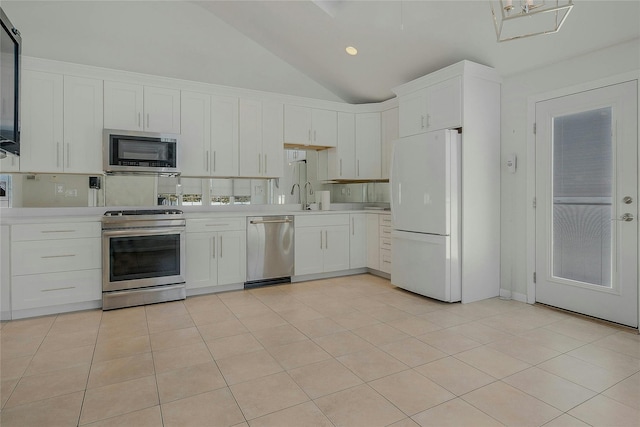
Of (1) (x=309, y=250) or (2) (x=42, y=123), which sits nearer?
(2) (x=42, y=123)

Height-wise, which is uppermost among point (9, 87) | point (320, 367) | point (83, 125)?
point (83, 125)

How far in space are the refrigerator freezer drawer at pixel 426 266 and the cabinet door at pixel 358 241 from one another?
77 cm

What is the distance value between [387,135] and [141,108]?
10.2ft

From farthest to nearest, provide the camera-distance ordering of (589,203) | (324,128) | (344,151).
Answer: (344,151) → (324,128) → (589,203)

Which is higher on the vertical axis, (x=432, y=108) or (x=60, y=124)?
(x=432, y=108)

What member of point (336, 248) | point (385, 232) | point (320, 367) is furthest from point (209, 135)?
point (320, 367)

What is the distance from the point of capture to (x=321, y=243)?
4.69 m

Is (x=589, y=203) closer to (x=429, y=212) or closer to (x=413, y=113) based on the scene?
(x=429, y=212)

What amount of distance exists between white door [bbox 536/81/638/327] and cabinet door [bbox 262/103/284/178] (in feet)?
9.55

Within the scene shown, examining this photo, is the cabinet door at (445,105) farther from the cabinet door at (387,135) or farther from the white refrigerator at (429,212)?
the cabinet door at (387,135)

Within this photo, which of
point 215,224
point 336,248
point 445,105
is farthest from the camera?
point 336,248

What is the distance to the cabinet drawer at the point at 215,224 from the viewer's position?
392 centimetres

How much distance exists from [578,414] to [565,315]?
69.5 inches

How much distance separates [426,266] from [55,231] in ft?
11.7
